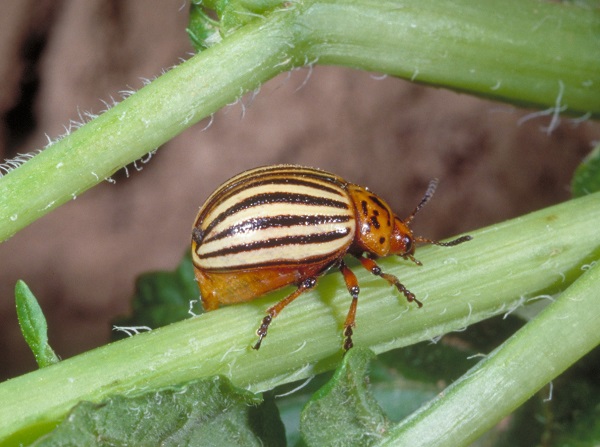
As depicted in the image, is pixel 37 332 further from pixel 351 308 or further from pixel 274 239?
pixel 351 308

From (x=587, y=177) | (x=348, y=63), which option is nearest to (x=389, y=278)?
(x=348, y=63)

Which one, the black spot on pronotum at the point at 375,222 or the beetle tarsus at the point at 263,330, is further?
the black spot on pronotum at the point at 375,222

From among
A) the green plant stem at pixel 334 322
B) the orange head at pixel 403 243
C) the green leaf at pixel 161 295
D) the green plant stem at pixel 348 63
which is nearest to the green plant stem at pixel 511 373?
the green plant stem at pixel 334 322

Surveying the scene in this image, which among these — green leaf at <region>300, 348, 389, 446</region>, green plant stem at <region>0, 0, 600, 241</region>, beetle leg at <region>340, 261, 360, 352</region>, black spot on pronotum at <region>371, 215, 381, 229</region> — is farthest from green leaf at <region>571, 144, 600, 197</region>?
green leaf at <region>300, 348, 389, 446</region>

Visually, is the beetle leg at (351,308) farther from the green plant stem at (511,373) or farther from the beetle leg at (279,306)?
the green plant stem at (511,373)

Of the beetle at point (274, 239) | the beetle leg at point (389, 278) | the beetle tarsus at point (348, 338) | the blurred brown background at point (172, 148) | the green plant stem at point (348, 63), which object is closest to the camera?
the green plant stem at point (348, 63)

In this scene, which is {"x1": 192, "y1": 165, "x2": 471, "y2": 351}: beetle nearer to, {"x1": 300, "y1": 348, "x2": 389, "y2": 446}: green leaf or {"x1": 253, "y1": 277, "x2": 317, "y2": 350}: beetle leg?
{"x1": 253, "y1": 277, "x2": 317, "y2": 350}: beetle leg

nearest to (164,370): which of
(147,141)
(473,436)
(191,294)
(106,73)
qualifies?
(147,141)
